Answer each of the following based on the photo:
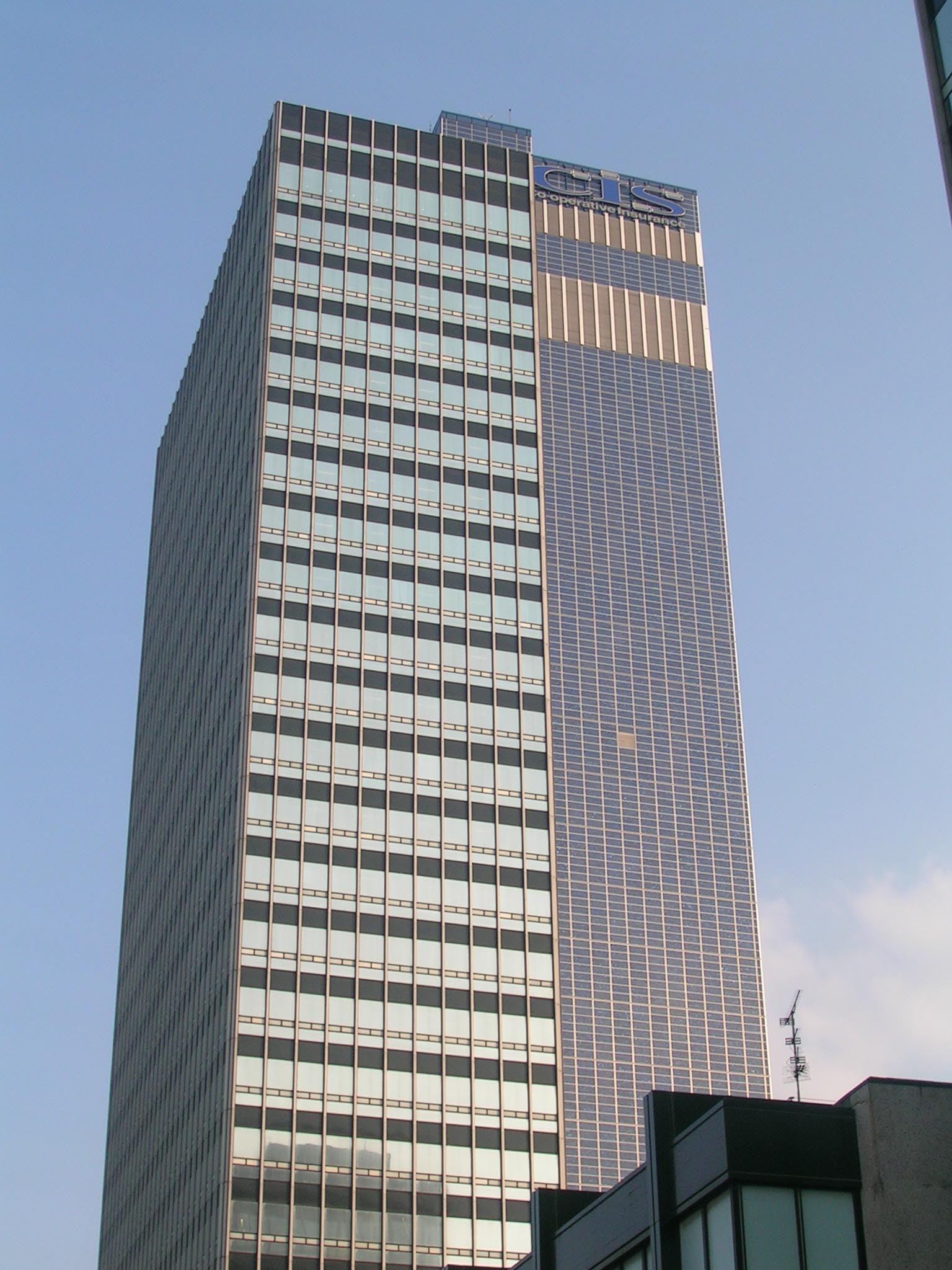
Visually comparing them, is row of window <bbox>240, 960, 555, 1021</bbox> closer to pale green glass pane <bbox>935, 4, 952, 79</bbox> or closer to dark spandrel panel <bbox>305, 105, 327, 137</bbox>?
dark spandrel panel <bbox>305, 105, 327, 137</bbox>

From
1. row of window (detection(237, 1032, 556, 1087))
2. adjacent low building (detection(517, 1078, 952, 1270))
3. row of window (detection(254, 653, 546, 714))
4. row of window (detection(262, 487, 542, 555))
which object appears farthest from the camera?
row of window (detection(262, 487, 542, 555))

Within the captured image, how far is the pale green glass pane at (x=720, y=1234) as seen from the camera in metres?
47.9

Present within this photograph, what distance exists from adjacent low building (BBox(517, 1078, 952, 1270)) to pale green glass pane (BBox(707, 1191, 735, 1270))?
0.04m

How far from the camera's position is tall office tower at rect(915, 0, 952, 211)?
49.4 metres

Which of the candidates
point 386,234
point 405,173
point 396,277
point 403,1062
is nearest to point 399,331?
point 396,277

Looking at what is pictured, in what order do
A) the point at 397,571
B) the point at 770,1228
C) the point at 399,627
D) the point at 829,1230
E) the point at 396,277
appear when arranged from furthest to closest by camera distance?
the point at 396,277, the point at 397,571, the point at 399,627, the point at 770,1228, the point at 829,1230

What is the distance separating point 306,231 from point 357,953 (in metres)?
55.3

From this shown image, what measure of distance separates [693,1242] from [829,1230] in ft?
15.6

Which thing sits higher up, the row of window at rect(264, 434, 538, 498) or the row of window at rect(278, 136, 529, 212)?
the row of window at rect(278, 136, 529, 212)

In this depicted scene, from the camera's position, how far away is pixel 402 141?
146500 millimetres

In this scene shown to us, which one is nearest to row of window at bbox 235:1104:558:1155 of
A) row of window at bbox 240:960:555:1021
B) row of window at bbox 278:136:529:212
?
row of window at bbox 240:960:555:1021

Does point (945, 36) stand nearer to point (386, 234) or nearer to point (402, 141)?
point (386, 234)

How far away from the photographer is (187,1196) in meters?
116

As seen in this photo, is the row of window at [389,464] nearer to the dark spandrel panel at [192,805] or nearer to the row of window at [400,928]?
the dark spandrel panel at [192,805]
